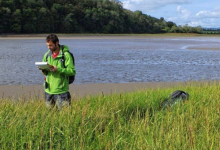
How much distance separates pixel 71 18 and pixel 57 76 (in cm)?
8239

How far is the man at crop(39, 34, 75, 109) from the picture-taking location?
5375 mm

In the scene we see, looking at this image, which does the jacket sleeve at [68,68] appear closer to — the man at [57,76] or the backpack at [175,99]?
the man at [57,76]

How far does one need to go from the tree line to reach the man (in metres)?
64.8

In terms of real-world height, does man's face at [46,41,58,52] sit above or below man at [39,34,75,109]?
above

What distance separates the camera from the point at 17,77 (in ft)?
48.0

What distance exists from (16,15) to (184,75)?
62.7m

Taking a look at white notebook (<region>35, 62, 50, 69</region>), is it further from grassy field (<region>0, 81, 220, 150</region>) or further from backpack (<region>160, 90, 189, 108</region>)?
backpack (<region>160, 90, 189, 108</region>)

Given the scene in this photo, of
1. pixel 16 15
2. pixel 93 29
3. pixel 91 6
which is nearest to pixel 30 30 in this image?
pixel 16 15

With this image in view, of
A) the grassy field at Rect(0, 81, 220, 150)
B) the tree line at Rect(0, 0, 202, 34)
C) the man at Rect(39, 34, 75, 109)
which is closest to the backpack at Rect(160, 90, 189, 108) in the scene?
the grassy field at Rect(0, 81, 220, 150)

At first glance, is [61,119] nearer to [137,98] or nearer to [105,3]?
[137,98]

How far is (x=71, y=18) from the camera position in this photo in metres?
86.4

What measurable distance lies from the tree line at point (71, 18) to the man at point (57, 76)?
213 feet

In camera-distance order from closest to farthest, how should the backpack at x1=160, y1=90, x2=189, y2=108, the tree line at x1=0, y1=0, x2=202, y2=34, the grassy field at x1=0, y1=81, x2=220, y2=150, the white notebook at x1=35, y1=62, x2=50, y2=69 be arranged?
1. the grassy field at x1=0, y1=81, x2=220, y2=150
2. the white notebook at x1=35, y1=62, x2=50, y2=69
3. the backpack at x1=160, y1=90, x2=189, y2=108
4. the tree line at x1=0, y1=0, x2=202, y2=34

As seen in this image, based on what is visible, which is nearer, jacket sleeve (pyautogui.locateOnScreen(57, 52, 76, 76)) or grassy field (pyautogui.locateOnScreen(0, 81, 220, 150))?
grassy field (pyautogui.locateOnScreen(0, 81, 220, 150))
